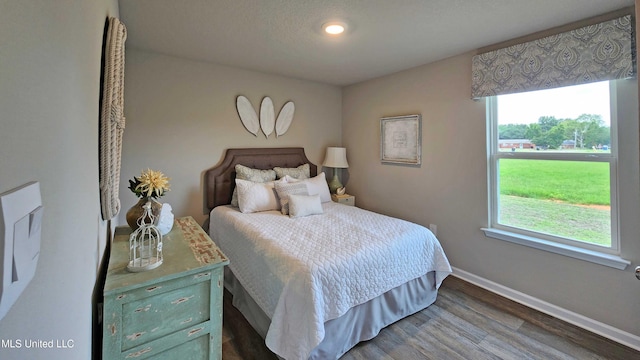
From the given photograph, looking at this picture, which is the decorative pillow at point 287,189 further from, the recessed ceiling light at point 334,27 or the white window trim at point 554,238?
the white window trim at point 554,238

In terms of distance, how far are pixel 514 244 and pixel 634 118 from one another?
4.09 ft

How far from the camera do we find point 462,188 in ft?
9.29

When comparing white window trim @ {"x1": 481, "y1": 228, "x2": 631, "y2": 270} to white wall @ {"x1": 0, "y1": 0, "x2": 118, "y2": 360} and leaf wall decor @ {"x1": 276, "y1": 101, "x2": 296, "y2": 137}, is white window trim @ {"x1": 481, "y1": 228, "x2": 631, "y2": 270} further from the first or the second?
white wall @ {"x1": 0, "y1": 0, "x2": 118, "y2": 360}

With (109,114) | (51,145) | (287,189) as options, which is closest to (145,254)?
(109,114)

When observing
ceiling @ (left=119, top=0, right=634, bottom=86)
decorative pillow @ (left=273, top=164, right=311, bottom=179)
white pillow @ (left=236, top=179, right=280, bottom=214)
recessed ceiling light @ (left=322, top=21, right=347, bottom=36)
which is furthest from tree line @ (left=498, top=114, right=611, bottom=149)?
white pillow @ (left=236, top=179, right=280, bottom=214)

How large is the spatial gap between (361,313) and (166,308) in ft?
4.04

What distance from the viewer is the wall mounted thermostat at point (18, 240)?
29 cm

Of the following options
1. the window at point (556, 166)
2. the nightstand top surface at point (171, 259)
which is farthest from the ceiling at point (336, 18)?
the nightstand top surface at point (171, 259)

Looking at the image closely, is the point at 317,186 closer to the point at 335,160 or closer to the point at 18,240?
the point at 335,160

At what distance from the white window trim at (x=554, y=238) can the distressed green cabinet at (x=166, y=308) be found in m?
2.51

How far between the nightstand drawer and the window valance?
9.24ft

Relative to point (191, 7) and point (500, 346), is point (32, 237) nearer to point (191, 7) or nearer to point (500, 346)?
point (191, 7)

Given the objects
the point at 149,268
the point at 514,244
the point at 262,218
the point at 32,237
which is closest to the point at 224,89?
the point at 262,218

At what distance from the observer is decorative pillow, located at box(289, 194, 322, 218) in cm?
275
